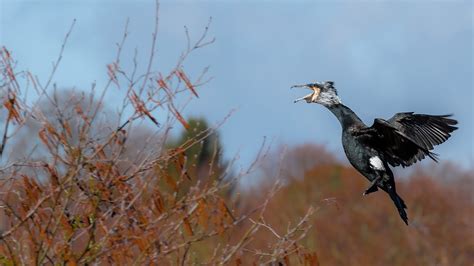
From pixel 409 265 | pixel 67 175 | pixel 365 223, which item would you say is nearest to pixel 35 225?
pixel 67 175

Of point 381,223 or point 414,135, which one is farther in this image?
point 381,223

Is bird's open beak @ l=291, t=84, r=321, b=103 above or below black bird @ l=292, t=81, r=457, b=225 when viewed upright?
above

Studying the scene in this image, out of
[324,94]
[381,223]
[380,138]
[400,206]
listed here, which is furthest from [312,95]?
[381,223]

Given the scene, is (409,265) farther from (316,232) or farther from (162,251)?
(162,251)

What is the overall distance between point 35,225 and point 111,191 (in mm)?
440

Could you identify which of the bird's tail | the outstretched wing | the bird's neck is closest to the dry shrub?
the outstretched wing

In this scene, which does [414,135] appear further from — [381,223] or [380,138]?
[381,223]

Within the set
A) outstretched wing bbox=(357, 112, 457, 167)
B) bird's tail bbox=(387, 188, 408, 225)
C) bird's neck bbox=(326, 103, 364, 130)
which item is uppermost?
bird's neck bbox=(326, 103, 364, 130)

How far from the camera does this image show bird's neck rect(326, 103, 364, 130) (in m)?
8.10

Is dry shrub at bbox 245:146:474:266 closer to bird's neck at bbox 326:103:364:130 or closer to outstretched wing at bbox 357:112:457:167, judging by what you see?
outstretched wing at bbox 357:112:457:167

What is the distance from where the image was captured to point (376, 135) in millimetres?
8102

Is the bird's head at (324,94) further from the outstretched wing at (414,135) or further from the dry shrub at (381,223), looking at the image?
the dry shrub at (381,223)

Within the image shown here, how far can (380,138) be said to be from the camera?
26.7 ft

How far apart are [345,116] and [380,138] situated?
0.99 ft
